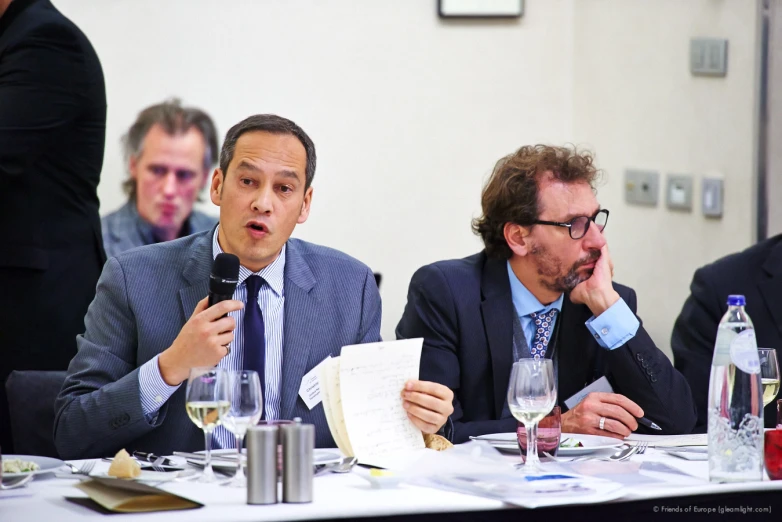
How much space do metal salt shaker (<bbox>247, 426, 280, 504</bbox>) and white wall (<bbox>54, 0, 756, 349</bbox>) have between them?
2962 millimetres

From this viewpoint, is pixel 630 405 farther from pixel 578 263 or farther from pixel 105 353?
pixel 105 353

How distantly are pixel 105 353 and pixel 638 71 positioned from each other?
3064 mm

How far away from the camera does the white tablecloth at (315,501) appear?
1615 mm

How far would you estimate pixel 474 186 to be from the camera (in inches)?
197

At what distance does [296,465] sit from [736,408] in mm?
781

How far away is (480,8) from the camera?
491 centimetres

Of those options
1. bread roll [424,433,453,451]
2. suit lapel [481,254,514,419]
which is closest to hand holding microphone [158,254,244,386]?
bread roll [424,433,453,451]

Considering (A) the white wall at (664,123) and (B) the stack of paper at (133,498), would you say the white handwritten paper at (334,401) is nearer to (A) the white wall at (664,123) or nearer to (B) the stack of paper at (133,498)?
(B) the stack of paper at (133,498)

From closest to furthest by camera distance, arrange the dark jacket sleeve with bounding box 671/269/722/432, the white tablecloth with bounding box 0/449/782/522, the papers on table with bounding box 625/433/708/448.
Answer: the white tablecloth with bounding box 0/449/782/522, the papers on table with bounding box 625/433/708/448, the dark jacket sleeve with bounding box 671/269/722/432

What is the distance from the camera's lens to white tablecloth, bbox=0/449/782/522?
1615 mm

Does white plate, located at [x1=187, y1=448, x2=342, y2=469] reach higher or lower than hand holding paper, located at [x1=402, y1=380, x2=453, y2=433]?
lower

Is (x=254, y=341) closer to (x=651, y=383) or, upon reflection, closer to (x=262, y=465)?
(x=262, y=465)

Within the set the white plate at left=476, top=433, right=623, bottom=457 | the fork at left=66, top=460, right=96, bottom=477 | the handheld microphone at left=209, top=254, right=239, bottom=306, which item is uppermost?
the handheld microphone at left=209, top=254, right=239, bottom=306

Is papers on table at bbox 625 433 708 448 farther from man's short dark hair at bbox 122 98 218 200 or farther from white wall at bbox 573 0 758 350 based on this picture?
man's short dark hair at bbox 122 98 218 200
